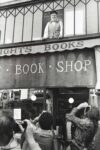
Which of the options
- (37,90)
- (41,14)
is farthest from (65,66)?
(41,14)

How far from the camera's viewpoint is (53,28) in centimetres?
731

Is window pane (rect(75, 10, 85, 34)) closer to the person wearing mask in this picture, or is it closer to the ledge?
the ledge

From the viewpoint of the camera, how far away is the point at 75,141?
5703mm

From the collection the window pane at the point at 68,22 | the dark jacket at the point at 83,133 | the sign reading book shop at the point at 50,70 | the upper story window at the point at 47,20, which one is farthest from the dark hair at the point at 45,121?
the window pane at the point at 68,22

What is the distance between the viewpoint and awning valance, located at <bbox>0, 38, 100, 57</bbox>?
21.1ft

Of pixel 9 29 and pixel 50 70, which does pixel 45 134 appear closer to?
pixel 50 70

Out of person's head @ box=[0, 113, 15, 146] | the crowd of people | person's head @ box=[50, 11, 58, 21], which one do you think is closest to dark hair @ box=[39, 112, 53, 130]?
the crowd of people

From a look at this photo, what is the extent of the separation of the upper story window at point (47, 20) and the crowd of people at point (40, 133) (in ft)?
7.39

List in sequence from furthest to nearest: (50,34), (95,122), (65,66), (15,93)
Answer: (15,93)
(50,34)
(65,66)
(95,122)

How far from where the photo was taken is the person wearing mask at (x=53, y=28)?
7.18 meters

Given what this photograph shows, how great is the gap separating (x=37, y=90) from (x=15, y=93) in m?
0.71

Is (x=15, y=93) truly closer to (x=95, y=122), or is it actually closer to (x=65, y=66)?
(x=65, y=66)

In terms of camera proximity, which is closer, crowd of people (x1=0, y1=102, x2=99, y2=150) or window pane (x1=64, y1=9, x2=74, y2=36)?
crowd of people (x1=0, y1=102, x2=99, y2=150)

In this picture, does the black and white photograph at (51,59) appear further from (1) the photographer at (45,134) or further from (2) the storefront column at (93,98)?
(1) the photographer at (45,134)
